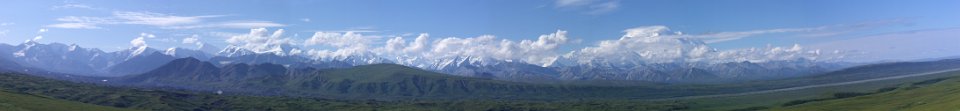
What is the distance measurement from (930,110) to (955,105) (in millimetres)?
6936

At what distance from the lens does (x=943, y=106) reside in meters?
199

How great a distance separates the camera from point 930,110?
641 ft

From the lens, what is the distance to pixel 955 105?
18912cm

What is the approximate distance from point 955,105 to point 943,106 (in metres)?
10.2

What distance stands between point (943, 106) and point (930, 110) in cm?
650
